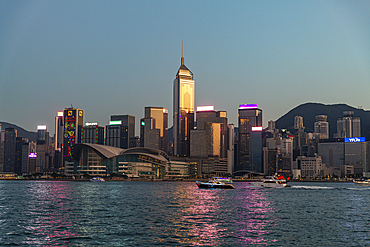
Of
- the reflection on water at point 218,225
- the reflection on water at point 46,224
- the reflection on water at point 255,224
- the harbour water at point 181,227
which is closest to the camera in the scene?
the harbour water at point 181,227

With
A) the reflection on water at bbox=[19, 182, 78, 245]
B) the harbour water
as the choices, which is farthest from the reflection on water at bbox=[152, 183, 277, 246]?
the reflection on water at bbox=[19, 182, 78, 245]

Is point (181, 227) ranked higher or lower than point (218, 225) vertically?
higher

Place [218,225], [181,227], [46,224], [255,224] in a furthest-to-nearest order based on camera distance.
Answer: [255,224] → [218,225] → [46,224] → [181,227]

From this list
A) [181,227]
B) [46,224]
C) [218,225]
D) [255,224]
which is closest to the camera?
[181,227]

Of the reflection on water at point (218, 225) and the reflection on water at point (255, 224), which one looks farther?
the reflection on water at point (255, 224)

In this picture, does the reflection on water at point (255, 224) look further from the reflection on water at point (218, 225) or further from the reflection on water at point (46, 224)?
the reflection on water at point (46, 224)

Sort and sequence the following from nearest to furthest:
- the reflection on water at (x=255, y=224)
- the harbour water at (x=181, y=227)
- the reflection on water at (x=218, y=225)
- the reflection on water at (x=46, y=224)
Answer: the harbour water at (x=181, y=227) < the reflection on water at (x=218, y=225) < the reflection on water at (x=46, y=224) < the reflection on water at (x=255, y=224)

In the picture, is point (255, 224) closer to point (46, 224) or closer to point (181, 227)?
point (181, 227)

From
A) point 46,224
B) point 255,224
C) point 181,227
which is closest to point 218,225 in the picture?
point 255,224

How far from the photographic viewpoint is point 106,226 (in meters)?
62.2

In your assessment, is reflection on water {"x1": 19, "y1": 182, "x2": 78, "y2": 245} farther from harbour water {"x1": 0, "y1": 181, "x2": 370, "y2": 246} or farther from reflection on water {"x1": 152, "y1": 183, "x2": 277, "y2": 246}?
reflection on water {"x1": 152, "y1": 183, "x2": 277, "y2": 246}

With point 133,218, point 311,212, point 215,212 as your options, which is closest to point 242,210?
point 215,212

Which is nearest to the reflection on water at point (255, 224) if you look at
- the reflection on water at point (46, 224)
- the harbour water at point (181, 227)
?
the harbour water at point (181, 227)

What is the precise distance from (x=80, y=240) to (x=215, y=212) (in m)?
35.7
